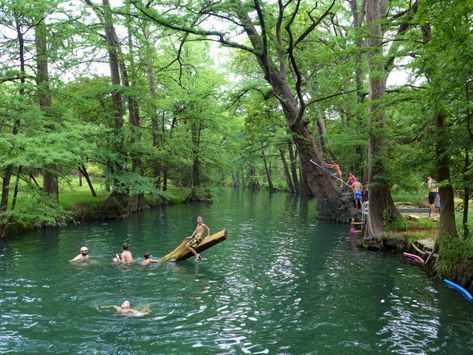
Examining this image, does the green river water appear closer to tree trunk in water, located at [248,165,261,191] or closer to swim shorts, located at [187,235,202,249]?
swim shorts, located at [187,235,202,249]

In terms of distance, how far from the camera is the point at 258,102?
23.2 m

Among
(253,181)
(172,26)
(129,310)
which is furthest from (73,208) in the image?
(253,181)

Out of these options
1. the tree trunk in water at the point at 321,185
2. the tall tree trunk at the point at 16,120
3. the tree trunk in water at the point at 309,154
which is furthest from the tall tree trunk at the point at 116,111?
the tree trunk in water at the point at 321,185

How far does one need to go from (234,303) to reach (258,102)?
52.5 ft

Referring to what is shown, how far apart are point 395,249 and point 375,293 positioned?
5.40 meters

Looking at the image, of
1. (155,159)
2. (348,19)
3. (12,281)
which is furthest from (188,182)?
(12,281)

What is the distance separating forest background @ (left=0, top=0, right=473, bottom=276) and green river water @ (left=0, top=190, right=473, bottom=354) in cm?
226

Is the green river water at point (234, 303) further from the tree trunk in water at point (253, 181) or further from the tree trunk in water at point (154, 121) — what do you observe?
the tree trunk in water at point (253, 181)

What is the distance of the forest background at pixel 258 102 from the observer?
1019 cm

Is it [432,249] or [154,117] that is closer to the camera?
[432,249]

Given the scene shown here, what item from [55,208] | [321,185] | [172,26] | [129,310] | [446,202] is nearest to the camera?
[129,310]

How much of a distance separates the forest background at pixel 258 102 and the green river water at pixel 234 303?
226cm

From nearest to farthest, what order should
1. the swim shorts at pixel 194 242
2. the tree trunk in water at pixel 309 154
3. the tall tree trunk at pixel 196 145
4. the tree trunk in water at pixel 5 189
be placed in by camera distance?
the swim shorts at pixel 194 242, the tree trunk in water at pixel 5 189, the tree trunk in water at pixel 309 154, the tall tree trunk at pixel 196 145

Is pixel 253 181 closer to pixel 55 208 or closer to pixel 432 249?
pixel 55 208
